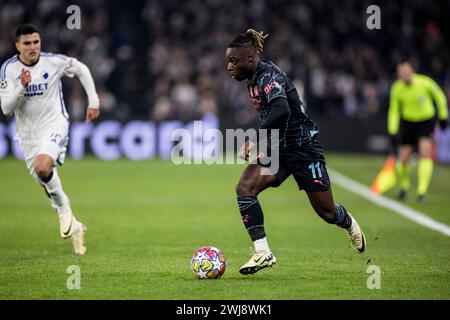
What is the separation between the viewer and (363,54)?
2944cm

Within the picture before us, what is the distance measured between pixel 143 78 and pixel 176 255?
67.2 ft

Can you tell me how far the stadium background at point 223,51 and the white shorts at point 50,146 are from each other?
14972 millimetres

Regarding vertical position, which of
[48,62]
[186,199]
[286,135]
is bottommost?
[186,199]

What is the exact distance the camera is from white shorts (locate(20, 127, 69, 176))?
33.5 feet

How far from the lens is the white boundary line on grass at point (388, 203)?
13055mm

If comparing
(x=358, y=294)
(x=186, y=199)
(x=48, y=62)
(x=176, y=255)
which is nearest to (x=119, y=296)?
(x=358, y=294)

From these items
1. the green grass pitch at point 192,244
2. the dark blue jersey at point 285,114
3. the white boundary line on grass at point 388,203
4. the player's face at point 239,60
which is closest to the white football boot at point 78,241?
the green grass pitch at point 192,244

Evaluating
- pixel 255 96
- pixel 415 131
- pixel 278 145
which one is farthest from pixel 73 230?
pixel 415 131

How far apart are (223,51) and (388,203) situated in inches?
530

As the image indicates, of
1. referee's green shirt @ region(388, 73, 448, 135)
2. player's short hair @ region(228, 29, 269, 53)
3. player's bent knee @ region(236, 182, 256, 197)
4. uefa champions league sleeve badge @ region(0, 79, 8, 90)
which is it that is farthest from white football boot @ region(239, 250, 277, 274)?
referee's green shirt @ region(388, 73, 448, 135)

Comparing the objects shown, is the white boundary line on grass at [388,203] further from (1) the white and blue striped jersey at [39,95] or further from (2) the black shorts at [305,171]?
(1) the white and blue striped jersey at [39,95]

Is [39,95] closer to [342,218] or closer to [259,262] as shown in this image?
[259,262]
